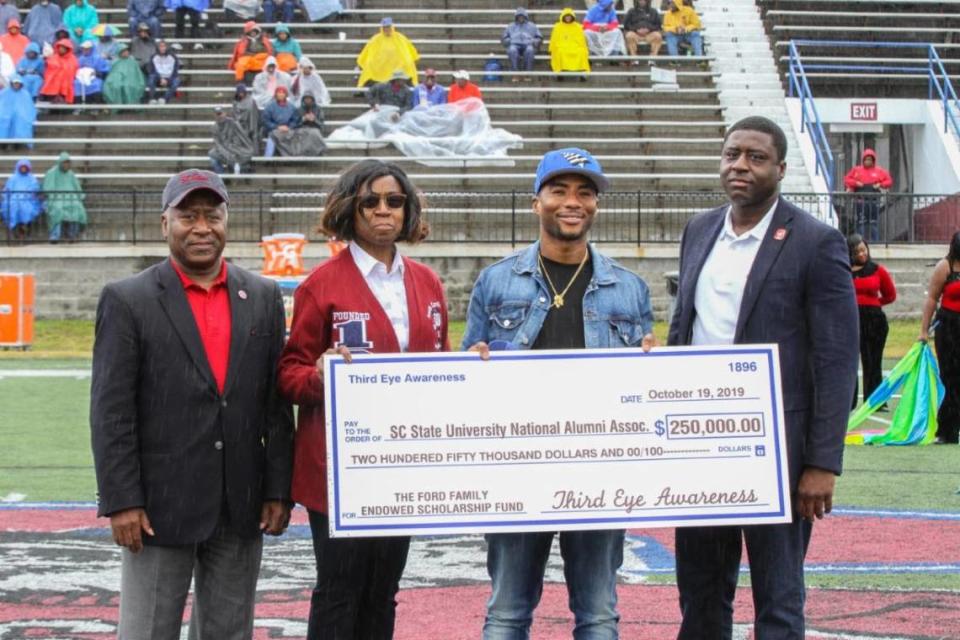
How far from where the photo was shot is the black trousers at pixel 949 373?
14.6 meters

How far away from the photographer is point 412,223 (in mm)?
5973

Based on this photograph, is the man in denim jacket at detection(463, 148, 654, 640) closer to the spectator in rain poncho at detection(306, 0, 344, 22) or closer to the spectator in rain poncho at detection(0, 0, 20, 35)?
the spectator in rain poncho at detection(306, 0, 344, 22)

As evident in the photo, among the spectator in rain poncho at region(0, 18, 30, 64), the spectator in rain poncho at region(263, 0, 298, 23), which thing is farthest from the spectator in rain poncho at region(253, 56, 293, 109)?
the spectator in rain poncho at region(0, 18, 30, 64)

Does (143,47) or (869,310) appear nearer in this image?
(869,310)

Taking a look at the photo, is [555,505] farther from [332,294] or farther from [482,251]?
[482,251]

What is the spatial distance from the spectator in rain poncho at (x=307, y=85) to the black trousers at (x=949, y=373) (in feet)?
58.1

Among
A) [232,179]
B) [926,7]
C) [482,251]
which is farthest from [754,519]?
[926,7]

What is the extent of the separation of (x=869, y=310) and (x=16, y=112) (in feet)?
61.1

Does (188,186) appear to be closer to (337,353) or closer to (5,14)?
(337,353)

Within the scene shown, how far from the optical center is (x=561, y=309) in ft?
19.1

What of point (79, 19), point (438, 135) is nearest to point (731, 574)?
point (438, 135)

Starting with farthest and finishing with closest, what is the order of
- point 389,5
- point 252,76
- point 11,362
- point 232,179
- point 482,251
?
1. point 389,5
2. point 252,76
3. point 232,179
4. point 482,251
5. point 11,362

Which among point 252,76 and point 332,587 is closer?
point 332,587

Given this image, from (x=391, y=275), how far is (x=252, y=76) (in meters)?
26.2
